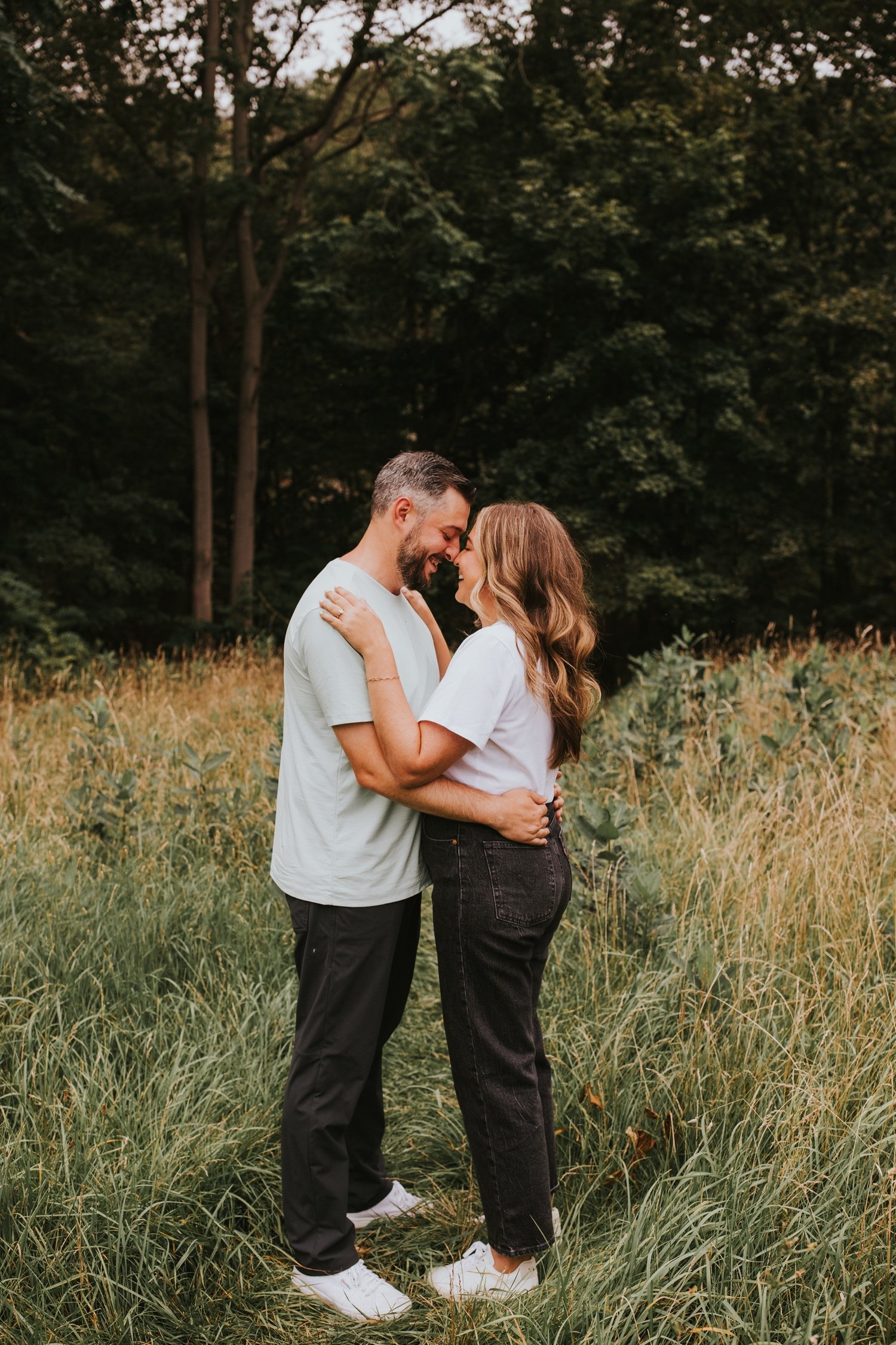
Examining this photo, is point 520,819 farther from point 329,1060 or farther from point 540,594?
point 329,1060

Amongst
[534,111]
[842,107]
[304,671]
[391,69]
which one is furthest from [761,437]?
[304,671]

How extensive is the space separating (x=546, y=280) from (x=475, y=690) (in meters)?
15.7

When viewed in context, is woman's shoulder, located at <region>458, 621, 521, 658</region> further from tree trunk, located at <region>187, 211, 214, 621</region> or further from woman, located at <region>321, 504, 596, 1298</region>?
tree trunk, located at <region>187, 211, 214, 621</region>

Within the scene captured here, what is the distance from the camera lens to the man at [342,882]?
228cm

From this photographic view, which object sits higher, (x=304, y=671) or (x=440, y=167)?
(x=440, y=167)

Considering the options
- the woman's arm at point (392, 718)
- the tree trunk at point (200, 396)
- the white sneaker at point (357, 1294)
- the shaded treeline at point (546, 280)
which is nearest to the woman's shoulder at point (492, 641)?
the woman's arm at point (392, 718)

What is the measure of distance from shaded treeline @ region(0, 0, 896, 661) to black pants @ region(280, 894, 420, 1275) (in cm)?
1378

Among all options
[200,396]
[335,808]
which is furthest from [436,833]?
[200,396]

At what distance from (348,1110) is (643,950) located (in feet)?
4.85

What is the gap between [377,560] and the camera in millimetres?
2342

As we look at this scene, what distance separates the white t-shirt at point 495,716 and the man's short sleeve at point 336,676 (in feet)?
0.47

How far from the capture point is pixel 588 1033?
3.07 metres

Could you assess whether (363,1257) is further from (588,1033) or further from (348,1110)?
(588,1033)

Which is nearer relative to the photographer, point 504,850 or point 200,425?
point 504,850
